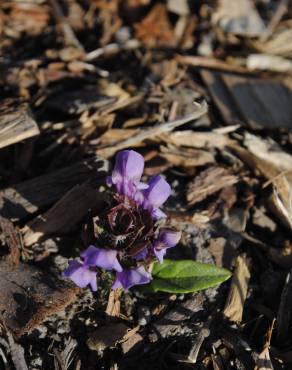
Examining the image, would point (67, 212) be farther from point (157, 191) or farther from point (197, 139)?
point (197, 139)

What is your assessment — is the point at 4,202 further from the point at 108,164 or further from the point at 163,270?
the point at 163,270

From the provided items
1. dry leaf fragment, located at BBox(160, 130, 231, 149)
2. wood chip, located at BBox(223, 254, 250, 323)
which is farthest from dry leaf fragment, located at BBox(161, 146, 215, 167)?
wood chip, located at BBox(223, 254, 250, 323)

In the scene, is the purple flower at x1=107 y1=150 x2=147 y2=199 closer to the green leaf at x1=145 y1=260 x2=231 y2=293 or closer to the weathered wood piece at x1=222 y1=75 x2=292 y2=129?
the green leaf at x1=145 y1=260 x2=231 y2=293

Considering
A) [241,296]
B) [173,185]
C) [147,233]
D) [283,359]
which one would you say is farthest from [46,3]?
[283,359]

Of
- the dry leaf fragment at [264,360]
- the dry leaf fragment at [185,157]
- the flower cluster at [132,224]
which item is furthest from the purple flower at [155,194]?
the dry leaf fragment at [264,360]

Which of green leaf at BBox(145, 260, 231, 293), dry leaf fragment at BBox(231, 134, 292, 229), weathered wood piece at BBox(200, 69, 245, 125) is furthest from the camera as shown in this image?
weathered wood piece at BBox(200, 69, 245, 125)

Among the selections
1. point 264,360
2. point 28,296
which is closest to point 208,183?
point 264,360
